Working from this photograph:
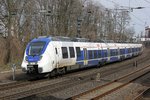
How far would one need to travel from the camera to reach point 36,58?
22266 millimetres

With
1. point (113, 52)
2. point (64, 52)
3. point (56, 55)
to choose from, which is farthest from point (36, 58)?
point (113, 52)

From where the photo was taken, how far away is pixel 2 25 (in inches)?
1458

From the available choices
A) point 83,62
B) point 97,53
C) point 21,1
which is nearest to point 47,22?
point 21,1

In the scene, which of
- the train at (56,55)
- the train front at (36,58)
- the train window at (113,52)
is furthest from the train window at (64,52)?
the train window at (113,52)

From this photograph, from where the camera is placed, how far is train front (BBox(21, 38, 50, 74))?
22.1 metres

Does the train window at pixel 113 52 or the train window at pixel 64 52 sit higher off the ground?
the train window at pixel 64 52

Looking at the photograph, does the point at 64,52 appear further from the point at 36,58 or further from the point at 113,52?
the point at 113,52

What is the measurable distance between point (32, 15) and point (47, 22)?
225 inches

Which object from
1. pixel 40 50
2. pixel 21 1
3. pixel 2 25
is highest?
pixel 21 1

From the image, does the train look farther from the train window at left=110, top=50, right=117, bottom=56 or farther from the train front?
the train window at left=110, top=50, right=117, bottom=56

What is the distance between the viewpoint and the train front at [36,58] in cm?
2206

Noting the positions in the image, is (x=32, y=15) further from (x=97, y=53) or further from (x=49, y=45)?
(x=49, y=45)

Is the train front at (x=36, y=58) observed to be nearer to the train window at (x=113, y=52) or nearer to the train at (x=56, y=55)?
the train at (x=56, y=55)

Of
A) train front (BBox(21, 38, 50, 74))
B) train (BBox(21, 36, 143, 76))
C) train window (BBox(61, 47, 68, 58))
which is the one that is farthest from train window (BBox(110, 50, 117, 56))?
train front (BBox(21, 38, 50, 74))
